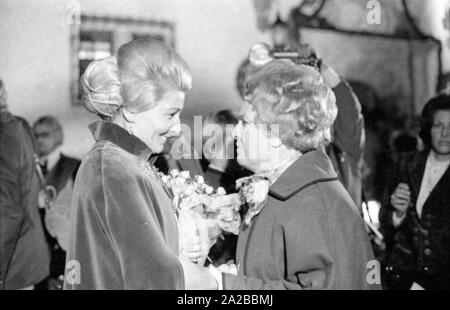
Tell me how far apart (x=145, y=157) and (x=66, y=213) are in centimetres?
184

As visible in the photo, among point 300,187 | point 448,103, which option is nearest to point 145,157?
point 300,187

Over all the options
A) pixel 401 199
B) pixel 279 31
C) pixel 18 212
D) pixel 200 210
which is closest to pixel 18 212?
pixel 18 212

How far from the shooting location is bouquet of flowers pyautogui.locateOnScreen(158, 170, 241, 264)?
86.9 inches

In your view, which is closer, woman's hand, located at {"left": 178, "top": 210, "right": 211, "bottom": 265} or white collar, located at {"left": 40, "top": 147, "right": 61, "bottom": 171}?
woman's hand, located at {"left": 178, "top": 210, "right": 211, "bottom": 265}

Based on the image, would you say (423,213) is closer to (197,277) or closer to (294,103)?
(294,103)

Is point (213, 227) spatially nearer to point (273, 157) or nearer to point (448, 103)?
point (273, 157)

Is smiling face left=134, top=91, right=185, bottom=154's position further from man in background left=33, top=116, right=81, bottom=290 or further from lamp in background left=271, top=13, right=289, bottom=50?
lamp in background left=271, top=13, right=289, bottom=50

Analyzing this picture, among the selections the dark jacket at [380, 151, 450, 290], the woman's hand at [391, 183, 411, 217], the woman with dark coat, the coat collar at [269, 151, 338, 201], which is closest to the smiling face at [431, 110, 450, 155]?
the dark jacket at [380, 151, 450, 290]

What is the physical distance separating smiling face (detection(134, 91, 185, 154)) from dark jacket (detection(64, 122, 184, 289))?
0.56 feet

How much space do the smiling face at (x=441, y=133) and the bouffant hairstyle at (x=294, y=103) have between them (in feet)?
5.62

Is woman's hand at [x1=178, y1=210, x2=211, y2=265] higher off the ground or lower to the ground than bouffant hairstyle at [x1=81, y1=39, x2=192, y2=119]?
lower

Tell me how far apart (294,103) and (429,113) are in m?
2.01

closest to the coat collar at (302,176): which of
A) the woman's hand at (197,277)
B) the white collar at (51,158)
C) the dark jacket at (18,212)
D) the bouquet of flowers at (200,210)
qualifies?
the bouquet of flowers at (200,210)

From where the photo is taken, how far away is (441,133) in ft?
12.1
